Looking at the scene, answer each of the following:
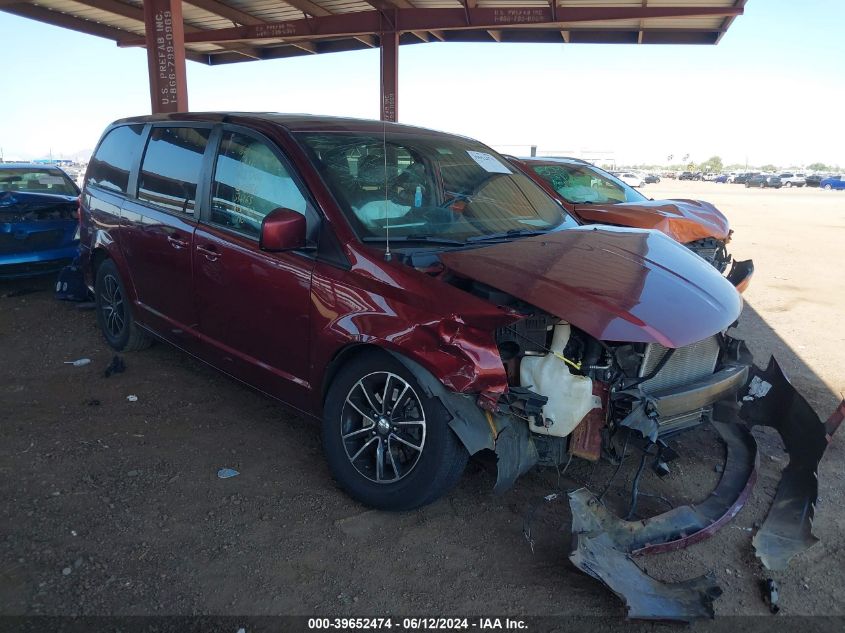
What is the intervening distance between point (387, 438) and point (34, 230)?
5.80 m

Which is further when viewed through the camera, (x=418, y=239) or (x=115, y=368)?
(x=115, y=368)

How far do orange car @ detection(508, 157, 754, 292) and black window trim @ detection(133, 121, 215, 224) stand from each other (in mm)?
2714

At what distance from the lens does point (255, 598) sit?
8.16 feet

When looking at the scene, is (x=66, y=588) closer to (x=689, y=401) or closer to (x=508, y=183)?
(x=689, y=401)

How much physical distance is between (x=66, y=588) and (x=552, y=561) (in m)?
2.02

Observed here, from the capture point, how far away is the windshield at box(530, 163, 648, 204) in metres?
7.61

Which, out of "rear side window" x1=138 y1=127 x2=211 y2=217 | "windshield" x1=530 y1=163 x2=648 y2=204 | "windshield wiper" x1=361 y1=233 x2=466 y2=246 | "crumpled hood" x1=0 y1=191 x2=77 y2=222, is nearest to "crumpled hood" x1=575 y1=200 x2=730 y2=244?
"windshield" x1=530 y1=163 x2=648 y2=204

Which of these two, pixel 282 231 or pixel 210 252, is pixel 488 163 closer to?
pixel 282 231

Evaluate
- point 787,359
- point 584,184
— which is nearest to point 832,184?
point 584,184

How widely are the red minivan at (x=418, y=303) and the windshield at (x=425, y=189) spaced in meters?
0.01

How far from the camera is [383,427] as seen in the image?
2980mm

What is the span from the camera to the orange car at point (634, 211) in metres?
6.15

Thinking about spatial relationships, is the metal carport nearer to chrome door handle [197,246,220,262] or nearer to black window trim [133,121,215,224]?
black window trim [133,121,215,224]

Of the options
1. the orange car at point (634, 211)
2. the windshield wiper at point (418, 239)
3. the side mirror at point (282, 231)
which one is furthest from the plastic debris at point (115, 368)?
the orange car at point (634, 211)
